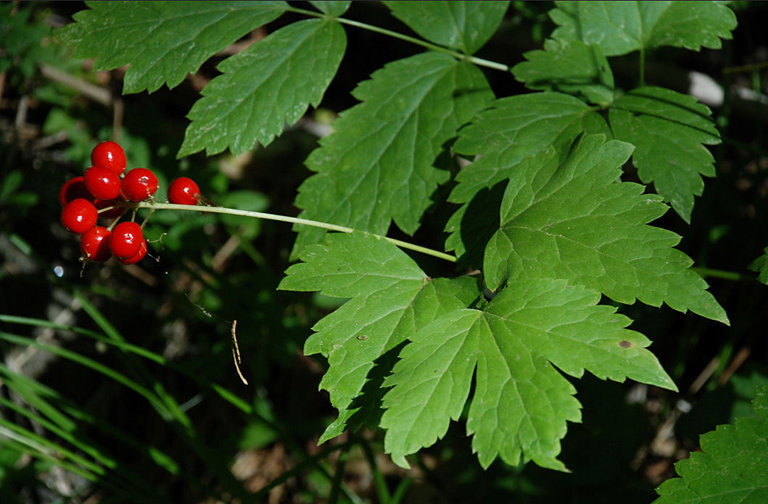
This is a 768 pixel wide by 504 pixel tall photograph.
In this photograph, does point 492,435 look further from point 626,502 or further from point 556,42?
point 626,502

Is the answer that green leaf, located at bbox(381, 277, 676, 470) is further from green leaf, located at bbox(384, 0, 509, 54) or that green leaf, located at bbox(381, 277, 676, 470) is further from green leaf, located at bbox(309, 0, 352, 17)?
green leaf, located at bbox(309, 0, 352, 17)

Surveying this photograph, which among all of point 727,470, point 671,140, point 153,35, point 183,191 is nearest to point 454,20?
point 671,140

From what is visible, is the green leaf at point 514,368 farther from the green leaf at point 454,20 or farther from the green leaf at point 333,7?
the green leaf at point 333,7

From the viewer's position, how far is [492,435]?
A: 1176 mm

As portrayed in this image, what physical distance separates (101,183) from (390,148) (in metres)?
0.81

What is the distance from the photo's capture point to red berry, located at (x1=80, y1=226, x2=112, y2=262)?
4.67ft

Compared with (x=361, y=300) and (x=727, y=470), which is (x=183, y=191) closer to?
(x=361, y=300)

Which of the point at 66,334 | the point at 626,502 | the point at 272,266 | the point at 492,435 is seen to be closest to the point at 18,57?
the point at 66,334

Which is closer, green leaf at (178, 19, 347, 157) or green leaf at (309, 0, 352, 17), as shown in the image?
green leaf at (178, 19, 347, 157)

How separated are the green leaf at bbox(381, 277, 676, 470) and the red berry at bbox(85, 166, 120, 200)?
0.78 meters

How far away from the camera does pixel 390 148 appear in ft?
5.93

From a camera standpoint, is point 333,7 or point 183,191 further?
point 333,7

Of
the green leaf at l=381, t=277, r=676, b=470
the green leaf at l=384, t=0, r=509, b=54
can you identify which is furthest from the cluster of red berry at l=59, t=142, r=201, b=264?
the green leaf at l=384, t=0, r=509, b=54

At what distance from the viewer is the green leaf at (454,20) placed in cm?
192
